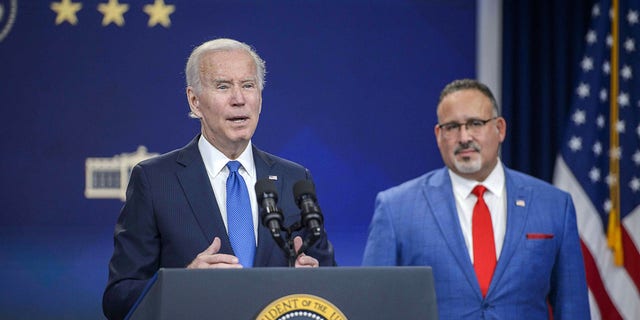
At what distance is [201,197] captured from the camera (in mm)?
2625

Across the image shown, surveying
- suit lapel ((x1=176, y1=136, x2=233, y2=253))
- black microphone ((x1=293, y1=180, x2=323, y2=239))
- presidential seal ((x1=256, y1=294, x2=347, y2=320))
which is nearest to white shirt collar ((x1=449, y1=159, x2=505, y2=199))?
suit lapel ((x1=176, y1=136, x2=233, y2=253))

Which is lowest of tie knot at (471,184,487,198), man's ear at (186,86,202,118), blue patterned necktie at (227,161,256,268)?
blue patterned necktie at (227,161,256,268)

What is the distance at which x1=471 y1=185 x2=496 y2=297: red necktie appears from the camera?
3742mm

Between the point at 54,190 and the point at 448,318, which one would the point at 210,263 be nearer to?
the point at 448,318

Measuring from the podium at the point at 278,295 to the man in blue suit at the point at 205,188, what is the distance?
513 millimetres

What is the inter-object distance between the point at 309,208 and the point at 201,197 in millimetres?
575

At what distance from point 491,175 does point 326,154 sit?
4.89 ft

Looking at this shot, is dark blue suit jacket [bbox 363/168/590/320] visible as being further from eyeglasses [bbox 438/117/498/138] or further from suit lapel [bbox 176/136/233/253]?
suit lapel [bbox 176/136/233/253]

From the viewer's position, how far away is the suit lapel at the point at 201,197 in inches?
102

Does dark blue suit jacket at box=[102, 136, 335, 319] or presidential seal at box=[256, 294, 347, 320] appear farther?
dark blue suit jacket at box=[102, 136, 335, 319]

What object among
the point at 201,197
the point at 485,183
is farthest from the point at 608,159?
the point at 201,197

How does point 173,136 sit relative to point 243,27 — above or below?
below

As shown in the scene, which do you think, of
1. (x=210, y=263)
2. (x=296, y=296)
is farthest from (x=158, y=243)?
(x=296, y=296)

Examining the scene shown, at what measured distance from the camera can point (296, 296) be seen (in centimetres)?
199
